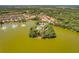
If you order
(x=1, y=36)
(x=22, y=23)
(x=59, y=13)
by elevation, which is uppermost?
(x=59, y=13)

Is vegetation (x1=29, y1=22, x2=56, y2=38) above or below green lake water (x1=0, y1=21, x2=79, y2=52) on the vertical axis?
above

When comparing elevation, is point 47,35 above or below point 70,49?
above

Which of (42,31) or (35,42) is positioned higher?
(42,31)

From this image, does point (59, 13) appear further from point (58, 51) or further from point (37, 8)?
point (58, 51)

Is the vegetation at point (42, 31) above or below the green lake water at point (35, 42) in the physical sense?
above
